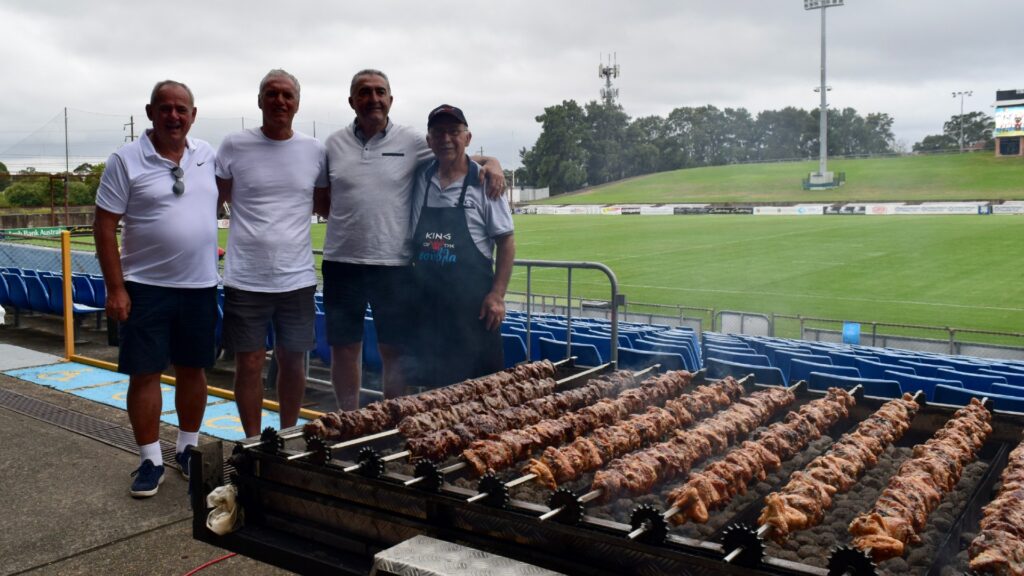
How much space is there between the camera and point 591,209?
73.2 meters

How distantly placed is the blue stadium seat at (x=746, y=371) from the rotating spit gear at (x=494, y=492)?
257 cm

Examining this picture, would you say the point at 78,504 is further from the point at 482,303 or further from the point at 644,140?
the point at 644,140

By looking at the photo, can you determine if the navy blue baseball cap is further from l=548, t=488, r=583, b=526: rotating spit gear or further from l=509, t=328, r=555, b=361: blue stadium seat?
l=509, t=328, r=555, b=361: blue stadium seat

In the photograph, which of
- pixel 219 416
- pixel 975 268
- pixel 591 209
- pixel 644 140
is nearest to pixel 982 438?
pixel 219 416

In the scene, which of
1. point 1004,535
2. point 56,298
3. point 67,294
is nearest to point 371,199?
point 1004,535

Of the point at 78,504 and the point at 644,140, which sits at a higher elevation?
the point at 644,140

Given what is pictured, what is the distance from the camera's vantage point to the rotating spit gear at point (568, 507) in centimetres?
227

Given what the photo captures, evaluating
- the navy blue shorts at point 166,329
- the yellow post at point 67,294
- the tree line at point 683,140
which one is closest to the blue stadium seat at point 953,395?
the navy blue shorts at point 166,329

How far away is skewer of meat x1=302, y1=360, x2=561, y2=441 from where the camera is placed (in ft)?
10.3

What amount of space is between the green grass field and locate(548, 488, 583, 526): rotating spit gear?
2093cm

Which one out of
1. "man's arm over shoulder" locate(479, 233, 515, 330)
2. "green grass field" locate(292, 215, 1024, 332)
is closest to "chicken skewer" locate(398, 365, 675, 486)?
"man's arm over shoulder" locate(479, 233, 515, 330)

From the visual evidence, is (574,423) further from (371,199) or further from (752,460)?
(371,199)

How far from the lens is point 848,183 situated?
81.4 meters

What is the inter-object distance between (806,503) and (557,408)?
4.43ft
